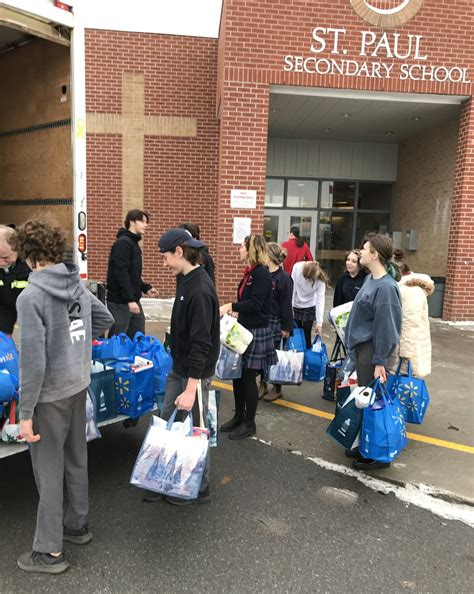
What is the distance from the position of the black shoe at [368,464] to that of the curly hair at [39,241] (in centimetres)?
274

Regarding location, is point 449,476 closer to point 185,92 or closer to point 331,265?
point 185,92

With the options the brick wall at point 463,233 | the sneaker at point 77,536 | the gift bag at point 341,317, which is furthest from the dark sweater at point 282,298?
the brick wall at point 463,233

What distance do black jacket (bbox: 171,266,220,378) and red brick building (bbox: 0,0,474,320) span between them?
585 cm

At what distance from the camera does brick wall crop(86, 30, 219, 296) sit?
34.2ft

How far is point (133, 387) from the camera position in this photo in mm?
3588

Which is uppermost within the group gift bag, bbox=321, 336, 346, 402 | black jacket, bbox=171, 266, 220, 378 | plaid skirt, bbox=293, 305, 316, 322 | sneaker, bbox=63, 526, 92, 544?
black jacket, bbox=171, 266, 220, 378

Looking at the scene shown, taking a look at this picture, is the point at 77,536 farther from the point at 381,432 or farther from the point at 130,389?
the point at 381,432

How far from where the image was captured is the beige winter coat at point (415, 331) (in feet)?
13.6

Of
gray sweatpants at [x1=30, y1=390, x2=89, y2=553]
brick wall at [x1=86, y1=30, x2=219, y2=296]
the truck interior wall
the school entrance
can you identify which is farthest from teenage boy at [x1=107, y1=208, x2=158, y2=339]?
the school entrance

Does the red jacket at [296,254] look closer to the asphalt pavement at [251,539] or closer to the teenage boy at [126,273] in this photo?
the teenage boy at [126,273]

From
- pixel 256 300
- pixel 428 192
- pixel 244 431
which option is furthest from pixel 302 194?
pixel 244 431

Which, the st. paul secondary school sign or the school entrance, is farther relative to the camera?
the school entrance

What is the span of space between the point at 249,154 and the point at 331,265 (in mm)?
6347

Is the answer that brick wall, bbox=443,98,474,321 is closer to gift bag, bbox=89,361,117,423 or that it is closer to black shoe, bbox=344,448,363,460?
black shoe, bbox=344,448,363,460
